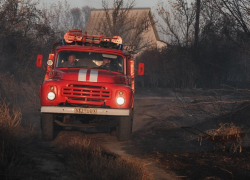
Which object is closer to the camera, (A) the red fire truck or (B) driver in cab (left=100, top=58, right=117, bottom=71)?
(A) the red fire truck

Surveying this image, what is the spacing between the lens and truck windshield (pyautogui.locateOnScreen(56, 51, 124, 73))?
978 cm

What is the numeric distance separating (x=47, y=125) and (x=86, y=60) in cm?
191

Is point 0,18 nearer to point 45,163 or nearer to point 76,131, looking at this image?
point 76,131

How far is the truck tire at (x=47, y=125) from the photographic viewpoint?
881cm

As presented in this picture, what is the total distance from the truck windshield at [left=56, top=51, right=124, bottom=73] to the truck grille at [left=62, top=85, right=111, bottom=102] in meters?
1.08

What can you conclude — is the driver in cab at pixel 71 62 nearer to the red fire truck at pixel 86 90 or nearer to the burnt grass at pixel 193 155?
the red fire truck at pixel 86 90

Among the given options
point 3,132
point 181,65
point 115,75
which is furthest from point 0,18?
point 181,65

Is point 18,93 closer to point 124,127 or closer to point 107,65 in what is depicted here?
point 107,65

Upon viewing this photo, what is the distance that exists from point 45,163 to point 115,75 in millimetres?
3244

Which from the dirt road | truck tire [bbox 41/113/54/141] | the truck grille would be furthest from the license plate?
the dirt road

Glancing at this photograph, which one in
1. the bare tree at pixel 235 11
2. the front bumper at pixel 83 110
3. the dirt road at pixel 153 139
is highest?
the bare tree at pixel 235 11

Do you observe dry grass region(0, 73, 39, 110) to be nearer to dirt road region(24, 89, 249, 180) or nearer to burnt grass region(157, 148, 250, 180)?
dirt road region(24, 89, 249, 180)

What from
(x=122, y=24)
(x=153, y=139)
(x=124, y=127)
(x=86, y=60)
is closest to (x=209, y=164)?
(x=124, y=127)

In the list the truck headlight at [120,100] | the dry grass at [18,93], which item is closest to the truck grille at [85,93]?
the truck headlight at [120,100]
